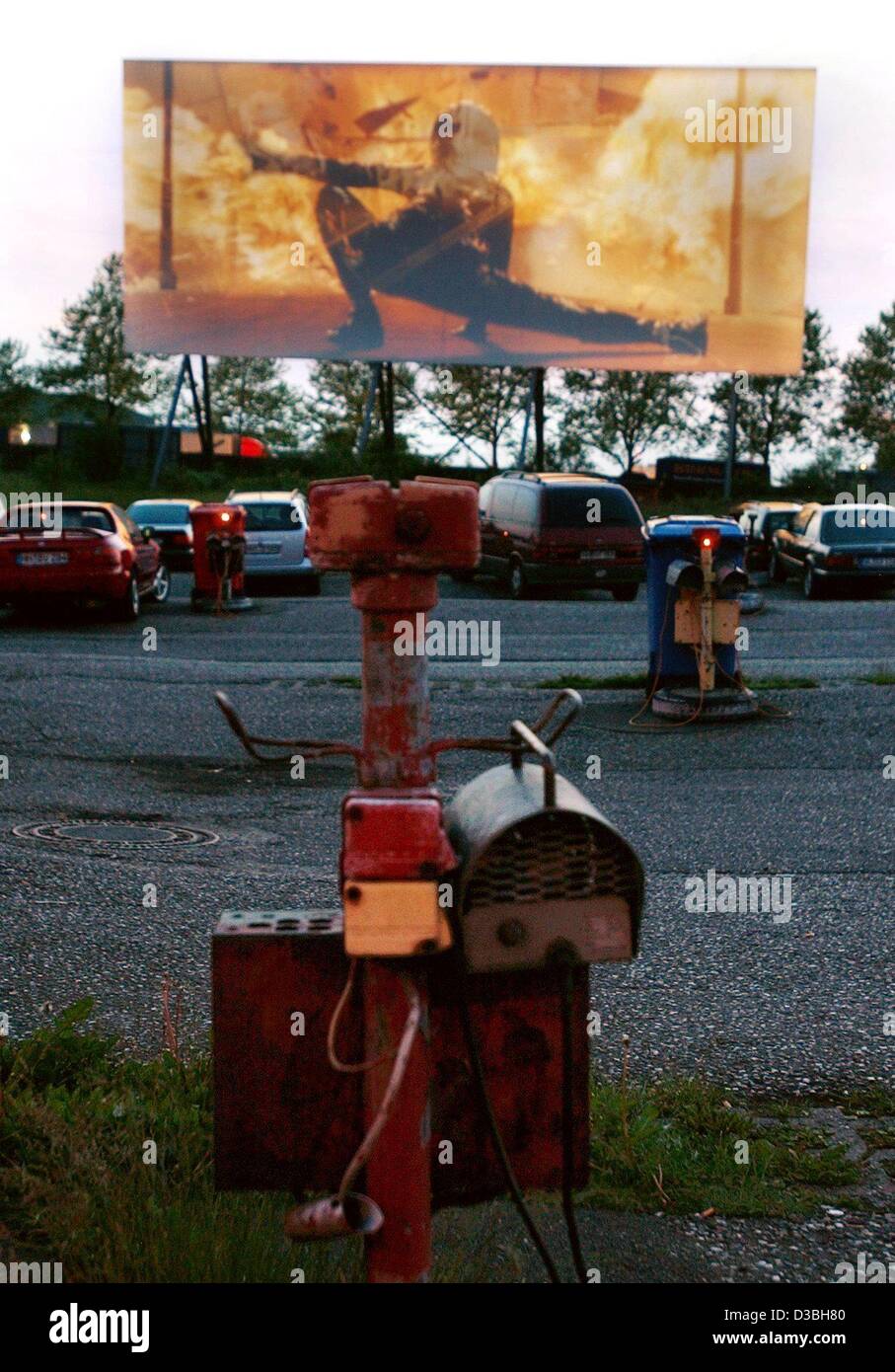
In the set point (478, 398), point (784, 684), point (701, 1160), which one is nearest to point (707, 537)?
point (784, 684)

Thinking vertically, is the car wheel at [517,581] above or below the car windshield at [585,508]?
A: below

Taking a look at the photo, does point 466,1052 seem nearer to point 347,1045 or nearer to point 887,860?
point 347,1045

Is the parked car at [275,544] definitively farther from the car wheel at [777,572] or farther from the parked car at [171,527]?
the car wheel at [777,572]

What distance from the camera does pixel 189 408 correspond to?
271 feet

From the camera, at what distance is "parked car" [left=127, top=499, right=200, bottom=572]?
29547mm

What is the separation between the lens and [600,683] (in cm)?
1274

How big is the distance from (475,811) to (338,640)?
14.3 m

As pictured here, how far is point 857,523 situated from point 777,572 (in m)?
3.46

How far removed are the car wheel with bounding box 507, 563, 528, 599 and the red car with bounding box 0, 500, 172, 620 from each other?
614cm

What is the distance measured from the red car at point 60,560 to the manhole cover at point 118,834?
10.4 m

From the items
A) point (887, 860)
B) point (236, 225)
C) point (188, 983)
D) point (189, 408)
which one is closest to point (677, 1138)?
point (188, 983)

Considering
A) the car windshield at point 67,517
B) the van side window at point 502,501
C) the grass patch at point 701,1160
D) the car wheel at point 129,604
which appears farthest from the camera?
the van side window at point 502,501

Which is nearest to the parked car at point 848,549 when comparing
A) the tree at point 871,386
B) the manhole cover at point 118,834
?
the manhole cover at point 118,834

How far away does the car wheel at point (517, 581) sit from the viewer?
22406mm
